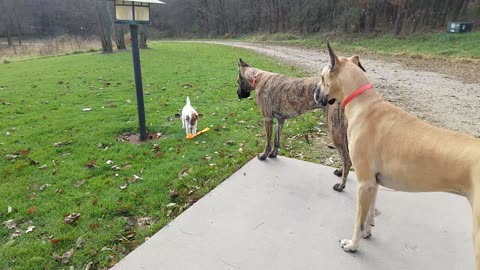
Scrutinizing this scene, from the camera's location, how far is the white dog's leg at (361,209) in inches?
107

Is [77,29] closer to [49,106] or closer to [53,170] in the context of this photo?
[49,106]

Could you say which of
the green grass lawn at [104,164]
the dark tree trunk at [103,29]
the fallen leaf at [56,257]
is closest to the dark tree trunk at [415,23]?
the dark tree trunk at [103,29]

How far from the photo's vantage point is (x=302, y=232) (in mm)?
3152

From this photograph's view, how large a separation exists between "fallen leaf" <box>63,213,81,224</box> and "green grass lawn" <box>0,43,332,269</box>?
41 millimetres

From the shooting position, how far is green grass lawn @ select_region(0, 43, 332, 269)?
3.29 m

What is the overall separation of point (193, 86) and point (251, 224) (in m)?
8.35

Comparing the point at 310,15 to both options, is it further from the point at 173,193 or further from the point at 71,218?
the point at 71,218

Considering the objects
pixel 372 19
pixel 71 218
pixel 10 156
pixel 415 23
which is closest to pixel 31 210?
pixel 71 218

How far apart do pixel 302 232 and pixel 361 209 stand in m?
0.64

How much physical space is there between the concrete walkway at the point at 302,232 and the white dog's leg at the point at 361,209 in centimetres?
8

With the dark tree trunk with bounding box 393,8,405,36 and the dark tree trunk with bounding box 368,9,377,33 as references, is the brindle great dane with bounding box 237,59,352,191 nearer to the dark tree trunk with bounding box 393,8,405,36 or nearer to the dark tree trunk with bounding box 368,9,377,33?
the dark tree trunk with bounding box 393,8,405,36

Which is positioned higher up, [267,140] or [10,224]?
[267,140]

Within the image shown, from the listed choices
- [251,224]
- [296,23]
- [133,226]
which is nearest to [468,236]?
[251,224]

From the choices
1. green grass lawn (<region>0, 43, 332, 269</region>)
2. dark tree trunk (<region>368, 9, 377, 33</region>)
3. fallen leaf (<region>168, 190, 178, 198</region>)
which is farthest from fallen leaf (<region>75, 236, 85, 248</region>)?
dark tree trunk (<region>368, 9, 377, 33</region>)
